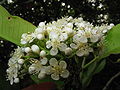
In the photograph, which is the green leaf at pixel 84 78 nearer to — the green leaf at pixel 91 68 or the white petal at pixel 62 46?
the green leaf at pixel 91 68

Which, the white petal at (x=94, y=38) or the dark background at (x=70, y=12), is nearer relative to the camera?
the white petal at (x=94, y=38)

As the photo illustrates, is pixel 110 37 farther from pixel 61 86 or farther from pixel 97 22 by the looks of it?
pixel 97 22

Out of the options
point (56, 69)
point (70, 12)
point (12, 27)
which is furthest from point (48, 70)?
point (70, 12)

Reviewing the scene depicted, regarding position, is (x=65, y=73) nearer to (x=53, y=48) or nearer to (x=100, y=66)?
(x=53, y=48)

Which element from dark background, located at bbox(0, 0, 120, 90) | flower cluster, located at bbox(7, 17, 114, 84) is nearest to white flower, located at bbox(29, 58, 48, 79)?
flower cluster, located at bbox(7, 17, 114, 84)

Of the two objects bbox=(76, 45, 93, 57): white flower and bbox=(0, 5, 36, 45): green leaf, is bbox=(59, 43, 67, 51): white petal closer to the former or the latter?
bbox=(76, 45, 93, 57): white flower

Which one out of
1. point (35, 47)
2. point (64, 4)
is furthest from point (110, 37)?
point (64, 4)

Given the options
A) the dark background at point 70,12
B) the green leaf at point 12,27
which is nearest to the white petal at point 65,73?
the green leaf at point 12,27

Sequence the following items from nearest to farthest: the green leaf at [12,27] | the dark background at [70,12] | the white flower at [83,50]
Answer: the white flower at [83,50], the green leaf at [12,27], the dark background at [70,12]
